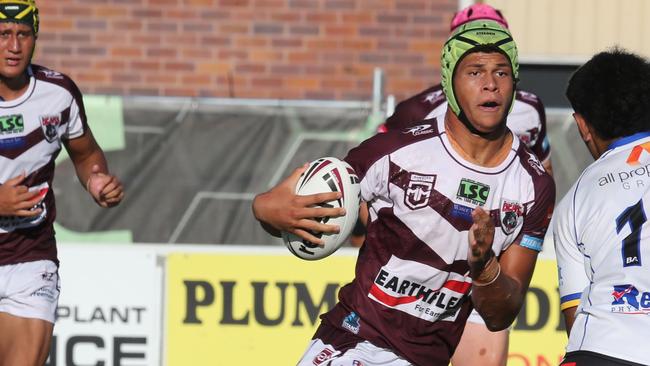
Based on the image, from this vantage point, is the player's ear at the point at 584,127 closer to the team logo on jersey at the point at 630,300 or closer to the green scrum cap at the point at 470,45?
the green scrum cap at the point at 470,45

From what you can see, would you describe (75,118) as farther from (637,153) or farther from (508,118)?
(637,153)

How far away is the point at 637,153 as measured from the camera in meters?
4.65

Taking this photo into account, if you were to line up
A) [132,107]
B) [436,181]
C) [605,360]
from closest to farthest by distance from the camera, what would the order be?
[605,360], [436,181], [132,107]

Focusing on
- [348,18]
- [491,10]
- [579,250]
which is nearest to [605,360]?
[579,250]

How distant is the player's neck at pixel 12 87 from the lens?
22.2 ft

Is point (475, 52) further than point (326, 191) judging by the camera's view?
Yes

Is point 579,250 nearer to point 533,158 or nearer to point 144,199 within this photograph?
point 533,158

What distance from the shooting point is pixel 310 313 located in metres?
8.06

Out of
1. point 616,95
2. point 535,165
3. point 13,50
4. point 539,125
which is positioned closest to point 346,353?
point 535,165

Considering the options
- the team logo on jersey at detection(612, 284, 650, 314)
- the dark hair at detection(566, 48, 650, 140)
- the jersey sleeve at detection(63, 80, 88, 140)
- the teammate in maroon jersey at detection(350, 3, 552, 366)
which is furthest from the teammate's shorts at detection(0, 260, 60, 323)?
the team logo on jersey at detection(612, 284, 650, 314)

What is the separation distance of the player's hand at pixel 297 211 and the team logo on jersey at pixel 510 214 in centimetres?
81

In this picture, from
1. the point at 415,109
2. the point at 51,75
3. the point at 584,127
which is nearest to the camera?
the point at 584,127

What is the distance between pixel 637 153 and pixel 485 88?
77cm

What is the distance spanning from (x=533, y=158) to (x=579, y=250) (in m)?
0.74
